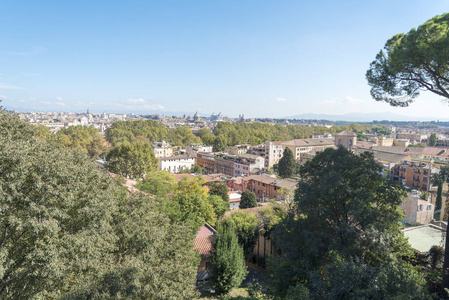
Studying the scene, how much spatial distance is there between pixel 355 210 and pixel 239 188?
28225 millimetres

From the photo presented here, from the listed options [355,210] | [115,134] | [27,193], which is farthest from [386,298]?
[115,134]

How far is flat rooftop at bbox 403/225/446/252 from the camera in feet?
37.3

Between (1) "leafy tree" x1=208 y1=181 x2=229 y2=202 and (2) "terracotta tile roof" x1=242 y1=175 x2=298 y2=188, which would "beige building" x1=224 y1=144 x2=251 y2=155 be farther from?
(1) "leafy tree" x1=208 y1=181 x2=229 y2=202

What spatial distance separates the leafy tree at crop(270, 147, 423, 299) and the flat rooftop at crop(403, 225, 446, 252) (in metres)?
3.63

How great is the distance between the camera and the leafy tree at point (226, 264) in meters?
12.2

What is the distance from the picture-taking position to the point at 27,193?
6.18m

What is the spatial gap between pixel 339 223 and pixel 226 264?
18.7 ft

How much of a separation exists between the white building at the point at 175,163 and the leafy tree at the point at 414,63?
38.7 meters

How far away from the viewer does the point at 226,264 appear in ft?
40.0

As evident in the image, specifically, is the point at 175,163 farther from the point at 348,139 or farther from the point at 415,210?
the point at 348,139

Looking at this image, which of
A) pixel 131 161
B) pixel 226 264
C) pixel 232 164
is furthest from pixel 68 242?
pixel 232 164

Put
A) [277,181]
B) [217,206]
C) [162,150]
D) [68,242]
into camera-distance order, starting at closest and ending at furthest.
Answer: [68,242] < [217,206] < [277,181] < [162,150]

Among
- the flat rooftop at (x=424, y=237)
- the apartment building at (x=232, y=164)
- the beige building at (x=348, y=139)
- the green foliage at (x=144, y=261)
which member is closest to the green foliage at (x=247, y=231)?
the flat rooftop at (x=424, y=237)

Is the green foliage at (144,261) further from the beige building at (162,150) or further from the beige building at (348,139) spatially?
the beige building at (348,139)
